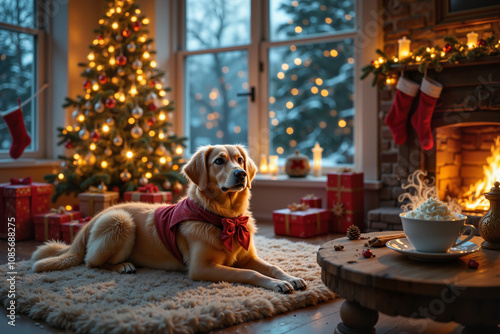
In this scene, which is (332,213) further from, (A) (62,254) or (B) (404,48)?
(A) (62,254)

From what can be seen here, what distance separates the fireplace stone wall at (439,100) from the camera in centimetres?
328

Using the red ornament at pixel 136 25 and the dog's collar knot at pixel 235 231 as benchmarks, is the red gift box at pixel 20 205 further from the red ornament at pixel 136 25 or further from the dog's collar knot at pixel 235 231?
the dog's collar knot at pixel 235 231

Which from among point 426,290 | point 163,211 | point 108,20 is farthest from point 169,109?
point 426,290

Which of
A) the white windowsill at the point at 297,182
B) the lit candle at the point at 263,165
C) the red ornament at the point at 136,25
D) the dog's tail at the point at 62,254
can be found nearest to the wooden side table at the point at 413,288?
the dog's tail at the point at 62,254

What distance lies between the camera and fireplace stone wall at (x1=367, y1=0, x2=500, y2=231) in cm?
328

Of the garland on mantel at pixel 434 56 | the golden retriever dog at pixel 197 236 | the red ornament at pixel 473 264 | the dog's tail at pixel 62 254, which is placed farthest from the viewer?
the garland on mantel at pixel 434 56

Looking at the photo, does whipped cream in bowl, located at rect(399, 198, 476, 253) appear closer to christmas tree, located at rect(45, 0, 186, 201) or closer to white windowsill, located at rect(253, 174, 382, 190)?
white windowsill, located at rect(253, 174, 382, 190)

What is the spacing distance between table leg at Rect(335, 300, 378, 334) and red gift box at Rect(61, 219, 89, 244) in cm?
227

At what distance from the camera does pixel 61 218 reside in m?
3.45

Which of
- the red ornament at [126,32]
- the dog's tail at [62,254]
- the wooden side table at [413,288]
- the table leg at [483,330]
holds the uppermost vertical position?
the red ornament at [126,32]

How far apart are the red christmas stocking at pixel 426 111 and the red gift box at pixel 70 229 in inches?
102

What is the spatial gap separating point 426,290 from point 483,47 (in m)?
2.44

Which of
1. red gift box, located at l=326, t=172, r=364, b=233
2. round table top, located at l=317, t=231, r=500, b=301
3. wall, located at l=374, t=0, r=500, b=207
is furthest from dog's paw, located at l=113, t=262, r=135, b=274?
wall, located at l=374, t=0, r=500, b=207

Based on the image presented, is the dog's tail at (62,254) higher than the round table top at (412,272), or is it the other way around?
the round table top at (412,272)
